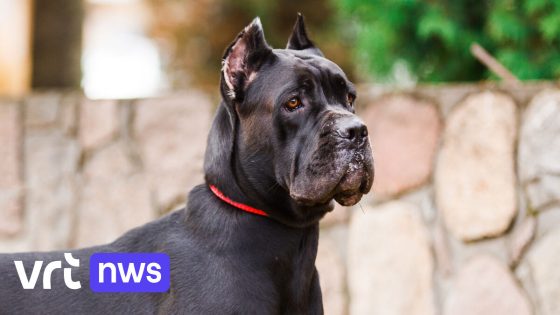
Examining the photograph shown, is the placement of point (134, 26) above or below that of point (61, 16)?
below

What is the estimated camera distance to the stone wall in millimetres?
4480

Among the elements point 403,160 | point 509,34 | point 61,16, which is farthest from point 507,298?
point 61,16

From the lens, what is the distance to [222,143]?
10.1 feet

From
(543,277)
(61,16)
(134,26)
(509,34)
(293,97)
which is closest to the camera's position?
(293,97)

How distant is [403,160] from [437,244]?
0.52 metres

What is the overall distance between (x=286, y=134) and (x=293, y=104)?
0.11 m

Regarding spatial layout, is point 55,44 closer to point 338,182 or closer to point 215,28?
point 215,28

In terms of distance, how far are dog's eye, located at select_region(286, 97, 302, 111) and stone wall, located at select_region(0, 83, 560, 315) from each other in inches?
76.3

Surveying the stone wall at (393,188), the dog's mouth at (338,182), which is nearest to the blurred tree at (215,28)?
the stone wall at (393,188)

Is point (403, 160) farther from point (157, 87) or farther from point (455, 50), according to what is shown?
point (157, 87)

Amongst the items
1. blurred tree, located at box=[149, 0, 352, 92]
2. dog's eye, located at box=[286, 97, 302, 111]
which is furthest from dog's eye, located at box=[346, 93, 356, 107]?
blurred tree, located at box=[149, 0, 352, 92]

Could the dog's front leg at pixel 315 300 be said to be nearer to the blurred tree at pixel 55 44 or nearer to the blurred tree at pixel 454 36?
the blurred tree at pixel 454 36

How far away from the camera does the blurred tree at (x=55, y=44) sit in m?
7.15

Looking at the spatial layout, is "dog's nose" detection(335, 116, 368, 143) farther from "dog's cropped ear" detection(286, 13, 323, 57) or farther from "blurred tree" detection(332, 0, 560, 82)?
"blurred tree" detection(332, 0, 560, 82)
